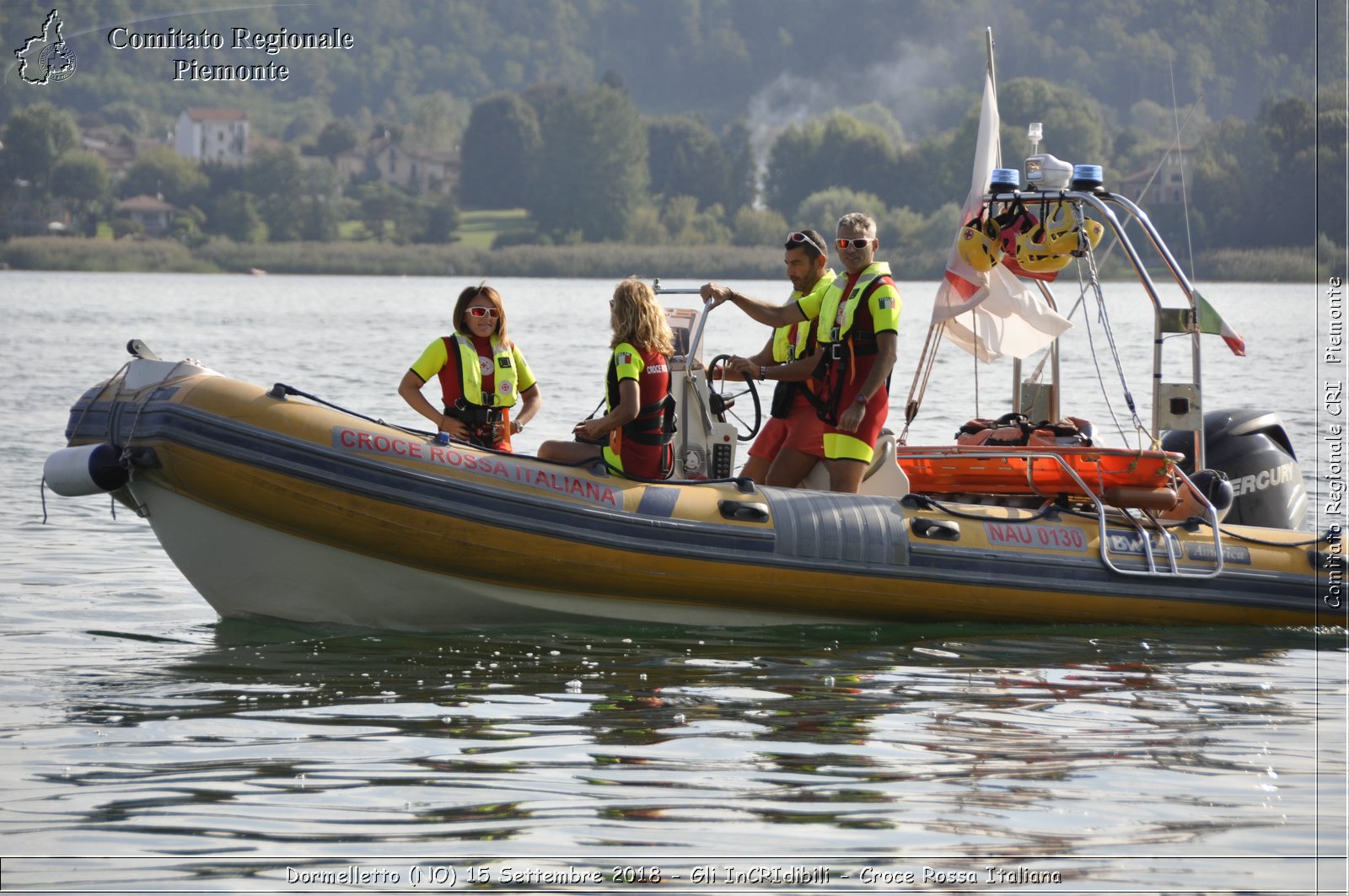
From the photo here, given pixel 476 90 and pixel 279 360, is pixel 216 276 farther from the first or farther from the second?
pixel 476 90

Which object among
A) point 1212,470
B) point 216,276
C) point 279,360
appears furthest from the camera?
point 216,276

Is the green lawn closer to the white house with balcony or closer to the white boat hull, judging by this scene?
the white house with balcony

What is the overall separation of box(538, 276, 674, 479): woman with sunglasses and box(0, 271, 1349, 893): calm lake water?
699mm

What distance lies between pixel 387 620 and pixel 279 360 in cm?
1673

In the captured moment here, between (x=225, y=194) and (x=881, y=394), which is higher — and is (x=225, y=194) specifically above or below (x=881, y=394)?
above

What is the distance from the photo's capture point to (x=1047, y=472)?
740cm

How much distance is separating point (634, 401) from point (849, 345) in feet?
3.01

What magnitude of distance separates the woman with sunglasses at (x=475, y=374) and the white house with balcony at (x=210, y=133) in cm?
8530

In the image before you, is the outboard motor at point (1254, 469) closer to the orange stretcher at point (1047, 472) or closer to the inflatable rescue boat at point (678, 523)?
the inflatable rescue boat at point (678, 523)

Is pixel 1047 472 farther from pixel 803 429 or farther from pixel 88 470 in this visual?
pixel 88 470

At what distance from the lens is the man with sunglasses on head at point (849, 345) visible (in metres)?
6.66

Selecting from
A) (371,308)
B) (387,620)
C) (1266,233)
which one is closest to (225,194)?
(371,308)

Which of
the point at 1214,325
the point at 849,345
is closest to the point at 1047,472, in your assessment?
the point at 1214,325

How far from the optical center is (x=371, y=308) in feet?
130
